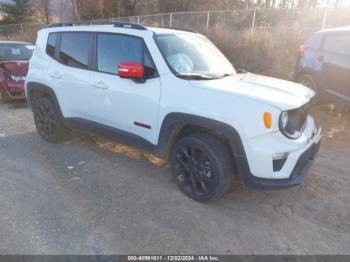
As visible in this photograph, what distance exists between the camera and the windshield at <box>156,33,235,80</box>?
3.82 m

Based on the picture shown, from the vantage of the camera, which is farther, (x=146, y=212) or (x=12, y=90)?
(x=12, y=90)

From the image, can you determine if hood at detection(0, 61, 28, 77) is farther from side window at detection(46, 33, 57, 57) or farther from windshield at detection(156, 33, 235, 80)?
windshield at detection(156, 33, 235, 80)

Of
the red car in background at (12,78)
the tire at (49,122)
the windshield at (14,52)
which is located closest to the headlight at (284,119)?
the tire at (49,122)

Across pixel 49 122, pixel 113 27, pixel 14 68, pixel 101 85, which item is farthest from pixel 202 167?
pixel 14 68

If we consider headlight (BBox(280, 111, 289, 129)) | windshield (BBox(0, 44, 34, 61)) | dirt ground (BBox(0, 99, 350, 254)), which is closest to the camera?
dirt ground (BBox(0, 99, 350, 254))

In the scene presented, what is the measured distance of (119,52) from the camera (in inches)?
165

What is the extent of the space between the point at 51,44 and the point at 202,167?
3.25 m

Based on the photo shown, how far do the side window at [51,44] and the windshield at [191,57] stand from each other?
2.04 meters

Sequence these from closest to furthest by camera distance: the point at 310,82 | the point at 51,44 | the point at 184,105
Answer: the point at 184,105, the point at 51,44, the point at 310,82

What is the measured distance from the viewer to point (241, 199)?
382cm

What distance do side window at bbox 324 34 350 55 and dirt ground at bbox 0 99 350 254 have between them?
245 cm

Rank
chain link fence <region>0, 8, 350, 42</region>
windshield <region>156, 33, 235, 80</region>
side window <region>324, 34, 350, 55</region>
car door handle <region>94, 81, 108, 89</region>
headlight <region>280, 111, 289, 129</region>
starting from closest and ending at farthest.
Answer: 1. headlight <region>280, 111, 289, 129</region>
2. windshield <region>156, 33, 235, 80</region>
3. car door handle <region>94, 81, 108, 89</region>
4. side window <region>324, 34, 350, 55</region>
5. chain link fence <region>0, 8, 350, 42</region>

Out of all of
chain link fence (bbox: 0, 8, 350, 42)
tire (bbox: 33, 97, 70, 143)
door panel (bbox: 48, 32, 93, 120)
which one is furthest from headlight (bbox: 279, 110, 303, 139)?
chain link fence (bbox: 0, 8, 350, 42)

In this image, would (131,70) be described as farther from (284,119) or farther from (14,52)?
(14,52)
